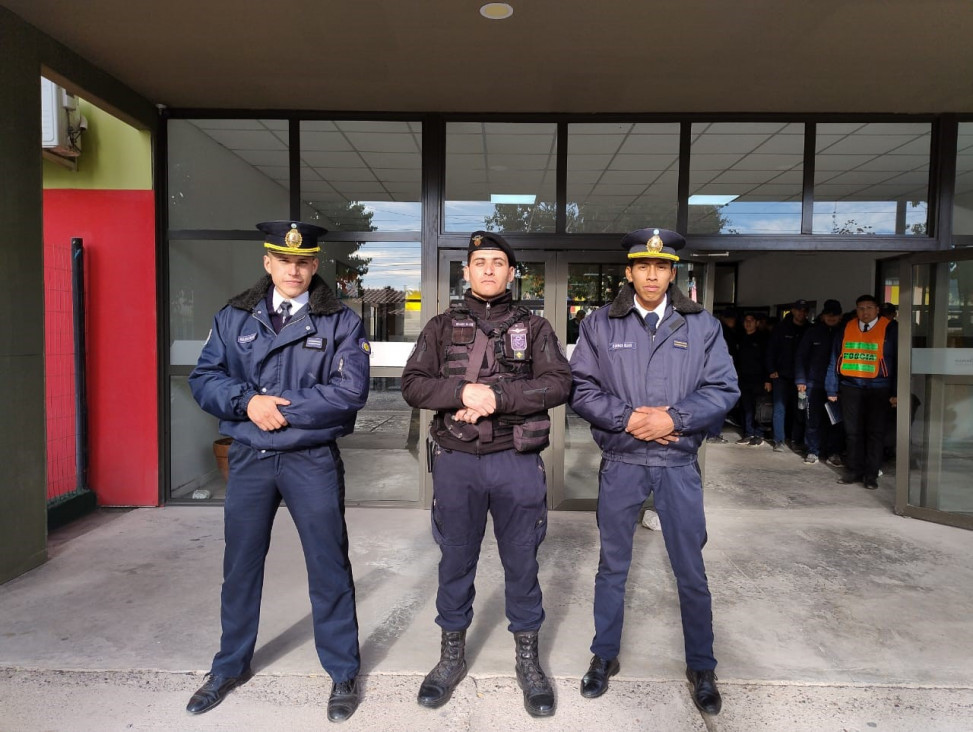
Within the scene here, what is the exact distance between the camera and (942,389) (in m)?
4.69

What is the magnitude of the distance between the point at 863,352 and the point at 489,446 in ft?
15.9

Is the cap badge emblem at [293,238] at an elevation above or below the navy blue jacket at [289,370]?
above

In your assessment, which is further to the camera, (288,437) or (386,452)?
(386,452)

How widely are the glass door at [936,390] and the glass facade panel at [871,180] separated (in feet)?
1.30

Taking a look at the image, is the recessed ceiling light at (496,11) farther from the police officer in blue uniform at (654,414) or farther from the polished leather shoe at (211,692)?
the polished leather shoe at (211,692)

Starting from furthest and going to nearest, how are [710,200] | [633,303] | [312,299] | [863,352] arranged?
1. [863,352]
2. [710,200]
3. [633,303]
4. [312,299]

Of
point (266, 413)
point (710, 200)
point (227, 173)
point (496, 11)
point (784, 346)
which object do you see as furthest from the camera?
point (784, 346)

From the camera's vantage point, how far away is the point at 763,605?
3.20 meters

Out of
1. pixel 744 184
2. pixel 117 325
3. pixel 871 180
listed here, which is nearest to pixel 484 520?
pixel 744 184

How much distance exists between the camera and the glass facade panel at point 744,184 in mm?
4742

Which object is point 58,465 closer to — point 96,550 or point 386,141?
point 96,550

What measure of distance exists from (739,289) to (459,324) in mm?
11547

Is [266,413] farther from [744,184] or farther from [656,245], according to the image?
[744,184]

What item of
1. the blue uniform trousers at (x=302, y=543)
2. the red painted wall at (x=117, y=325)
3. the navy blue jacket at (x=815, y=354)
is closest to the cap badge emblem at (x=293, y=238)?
the blue uniform trousers at (x=302, y=543)
